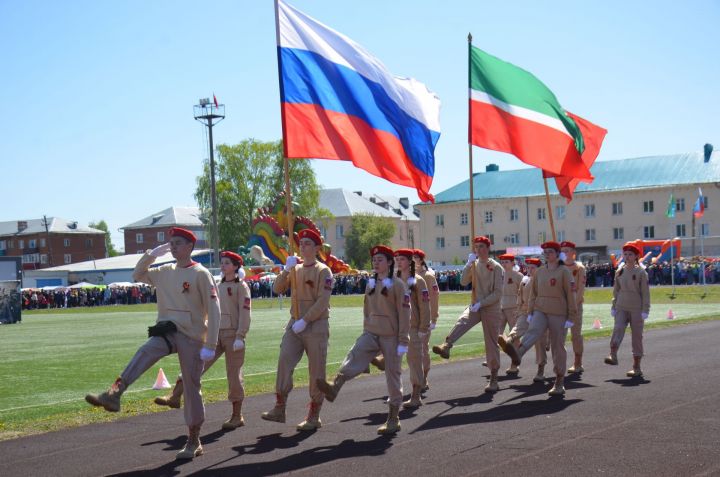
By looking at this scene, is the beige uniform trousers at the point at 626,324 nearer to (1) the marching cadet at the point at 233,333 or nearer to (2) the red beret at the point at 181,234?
(1) the marching cadet at the point at 233,333

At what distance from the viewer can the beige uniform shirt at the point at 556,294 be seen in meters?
13.0

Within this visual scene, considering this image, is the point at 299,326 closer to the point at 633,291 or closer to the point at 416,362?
the point at 416,362

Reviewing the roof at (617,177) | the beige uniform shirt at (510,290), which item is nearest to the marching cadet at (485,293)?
the beige uniform shirt at (510,290)

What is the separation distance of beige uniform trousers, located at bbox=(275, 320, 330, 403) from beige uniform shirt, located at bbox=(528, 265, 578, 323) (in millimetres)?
4060

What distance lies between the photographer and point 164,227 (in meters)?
129

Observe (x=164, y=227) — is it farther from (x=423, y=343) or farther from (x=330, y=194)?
(x=423, y=343)

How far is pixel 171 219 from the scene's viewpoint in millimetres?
130125

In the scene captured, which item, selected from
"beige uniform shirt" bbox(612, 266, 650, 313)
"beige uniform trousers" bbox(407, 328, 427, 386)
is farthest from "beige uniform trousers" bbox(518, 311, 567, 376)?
"beige uniform shirt" bbox(612, 266, 650, 313)

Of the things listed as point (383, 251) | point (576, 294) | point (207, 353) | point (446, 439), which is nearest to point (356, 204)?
point (576, 294)

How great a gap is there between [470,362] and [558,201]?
A: 82.0m

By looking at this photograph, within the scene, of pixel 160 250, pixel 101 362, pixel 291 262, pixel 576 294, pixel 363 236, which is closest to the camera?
pixel 160 250

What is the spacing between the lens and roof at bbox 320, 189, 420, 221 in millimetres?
117812

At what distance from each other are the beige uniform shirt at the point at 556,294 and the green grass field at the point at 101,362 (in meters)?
3.70

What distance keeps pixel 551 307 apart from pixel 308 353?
4.29 metres
